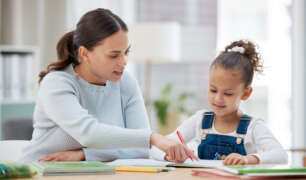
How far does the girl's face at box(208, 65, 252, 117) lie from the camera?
1616 millimetres

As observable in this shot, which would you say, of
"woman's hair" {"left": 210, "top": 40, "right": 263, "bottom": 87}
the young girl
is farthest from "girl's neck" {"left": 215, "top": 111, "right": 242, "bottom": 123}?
"woman's hair" {"left": 210, "top": 40, "right": 263, "bottom": 87}

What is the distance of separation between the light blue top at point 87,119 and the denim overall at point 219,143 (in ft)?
0.69

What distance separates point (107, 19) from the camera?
1.63 metres

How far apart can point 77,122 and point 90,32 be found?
362 millimetres

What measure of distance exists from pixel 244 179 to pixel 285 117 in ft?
10.3

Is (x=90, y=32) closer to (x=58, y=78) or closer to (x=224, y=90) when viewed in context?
(x=58, y=78)

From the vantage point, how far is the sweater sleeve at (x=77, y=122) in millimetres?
1363

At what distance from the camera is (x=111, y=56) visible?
5.29ft

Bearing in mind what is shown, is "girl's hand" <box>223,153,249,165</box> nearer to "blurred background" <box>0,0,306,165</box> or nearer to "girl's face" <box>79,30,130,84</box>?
"girl's face" <box>79,30,130,84</box>

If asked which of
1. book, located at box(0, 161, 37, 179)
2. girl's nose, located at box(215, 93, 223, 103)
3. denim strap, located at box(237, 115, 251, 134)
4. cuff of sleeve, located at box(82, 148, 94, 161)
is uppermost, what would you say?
girl's nose, located at box(215, 93, 223, 103)

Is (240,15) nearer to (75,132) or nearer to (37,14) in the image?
(37,14)

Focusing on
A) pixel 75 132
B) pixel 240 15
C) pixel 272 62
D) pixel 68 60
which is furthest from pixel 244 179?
pixel 240 15

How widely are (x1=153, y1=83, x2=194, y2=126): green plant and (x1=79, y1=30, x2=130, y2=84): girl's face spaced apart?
2.69m

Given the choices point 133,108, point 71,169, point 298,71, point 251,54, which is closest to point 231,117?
point 251,54
